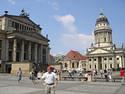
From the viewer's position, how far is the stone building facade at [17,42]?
233ft

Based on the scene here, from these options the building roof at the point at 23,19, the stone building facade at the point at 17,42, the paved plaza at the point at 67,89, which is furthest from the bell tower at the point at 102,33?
the paved plaza at the point at 67,89

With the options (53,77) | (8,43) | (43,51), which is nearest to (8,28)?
(8,43)

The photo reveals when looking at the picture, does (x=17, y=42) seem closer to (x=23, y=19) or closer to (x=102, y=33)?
(x=23, y=19)

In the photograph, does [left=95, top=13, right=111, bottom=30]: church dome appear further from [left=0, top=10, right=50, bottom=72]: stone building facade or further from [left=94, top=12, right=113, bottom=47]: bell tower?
[left=0, top=10, right=50, bottom=72]: stone building facade

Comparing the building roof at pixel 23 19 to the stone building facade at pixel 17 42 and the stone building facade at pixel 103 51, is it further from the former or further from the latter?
the stone building facade at pixel 103 51

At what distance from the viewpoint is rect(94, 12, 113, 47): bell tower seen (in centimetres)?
14525

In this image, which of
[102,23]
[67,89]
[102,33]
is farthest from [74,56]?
[67,89]

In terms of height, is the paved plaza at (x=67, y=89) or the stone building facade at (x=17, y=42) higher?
the stone building facade at (x=17, y=42)

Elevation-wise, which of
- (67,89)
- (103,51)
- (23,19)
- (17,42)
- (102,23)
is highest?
(102,23)

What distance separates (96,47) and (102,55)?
6.24 metres

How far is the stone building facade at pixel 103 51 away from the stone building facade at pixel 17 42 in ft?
208

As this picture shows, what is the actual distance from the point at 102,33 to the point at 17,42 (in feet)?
268

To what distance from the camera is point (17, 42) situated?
74312 millimetres

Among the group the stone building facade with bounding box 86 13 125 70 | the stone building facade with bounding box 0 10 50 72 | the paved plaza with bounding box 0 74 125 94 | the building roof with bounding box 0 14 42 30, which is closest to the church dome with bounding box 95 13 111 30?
the stone building facade with bounding box 86 13 125 70
